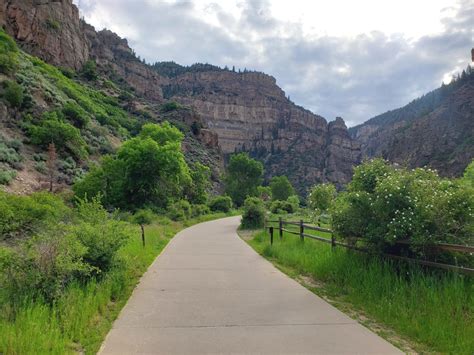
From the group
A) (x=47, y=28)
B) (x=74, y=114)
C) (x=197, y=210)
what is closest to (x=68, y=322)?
(x=197, y=210)

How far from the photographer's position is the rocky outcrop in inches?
2562

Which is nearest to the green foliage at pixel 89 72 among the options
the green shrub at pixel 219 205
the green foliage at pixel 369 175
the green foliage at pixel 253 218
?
the green shrub at pixel 219 205

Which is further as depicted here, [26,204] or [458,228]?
[26,204]

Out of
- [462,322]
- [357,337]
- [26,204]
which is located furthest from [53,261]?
[26,204]

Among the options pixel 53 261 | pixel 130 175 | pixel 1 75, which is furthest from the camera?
pixel 1 75

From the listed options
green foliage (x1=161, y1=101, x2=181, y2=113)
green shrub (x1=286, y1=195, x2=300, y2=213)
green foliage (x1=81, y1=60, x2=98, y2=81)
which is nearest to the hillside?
green foliage (x1=81, y1=60, x2=98, y2=81)

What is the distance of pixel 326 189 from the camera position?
75.5ft

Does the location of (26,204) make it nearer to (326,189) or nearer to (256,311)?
(256,311)

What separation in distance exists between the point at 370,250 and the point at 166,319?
434 centimetres

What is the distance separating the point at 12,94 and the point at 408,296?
130ft

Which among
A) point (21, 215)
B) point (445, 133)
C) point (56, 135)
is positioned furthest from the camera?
point (445, 133)

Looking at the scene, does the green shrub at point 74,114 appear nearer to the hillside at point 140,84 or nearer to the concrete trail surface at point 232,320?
the hillside at point 140,84

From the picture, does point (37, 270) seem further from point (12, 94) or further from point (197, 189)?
point (197, 189)

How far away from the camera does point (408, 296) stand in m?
5.80
